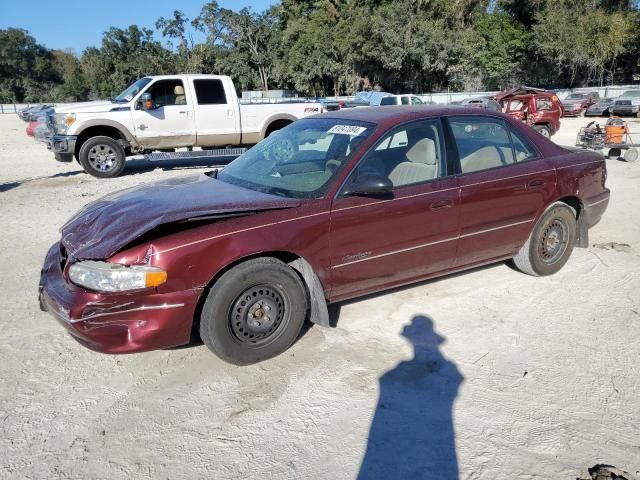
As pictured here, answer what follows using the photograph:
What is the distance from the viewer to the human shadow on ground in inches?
104

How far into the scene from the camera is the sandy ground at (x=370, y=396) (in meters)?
2.71

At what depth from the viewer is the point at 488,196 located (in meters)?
4.45

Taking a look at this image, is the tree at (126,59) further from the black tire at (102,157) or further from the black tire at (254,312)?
the black tire at (254,312)

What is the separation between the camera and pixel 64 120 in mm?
11047

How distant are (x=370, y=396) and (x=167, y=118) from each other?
396 inches

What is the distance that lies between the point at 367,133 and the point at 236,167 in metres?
1.24

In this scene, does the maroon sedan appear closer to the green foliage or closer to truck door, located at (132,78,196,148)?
truck door, located at (132,78,196,148)

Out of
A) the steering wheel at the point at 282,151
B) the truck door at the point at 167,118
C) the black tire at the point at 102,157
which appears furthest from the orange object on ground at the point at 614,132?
the black tire at the point at 102,157

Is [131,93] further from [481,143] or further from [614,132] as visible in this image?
[614,132]

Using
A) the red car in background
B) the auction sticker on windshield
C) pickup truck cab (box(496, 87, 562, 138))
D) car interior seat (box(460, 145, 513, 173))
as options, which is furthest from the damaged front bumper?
the red car in background

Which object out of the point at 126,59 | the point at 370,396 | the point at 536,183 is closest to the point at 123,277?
the point at 370,396

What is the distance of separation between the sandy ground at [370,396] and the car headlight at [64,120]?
7.18 meters

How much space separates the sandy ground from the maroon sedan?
33cm

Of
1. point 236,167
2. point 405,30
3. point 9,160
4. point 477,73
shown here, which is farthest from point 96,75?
point 236,167
